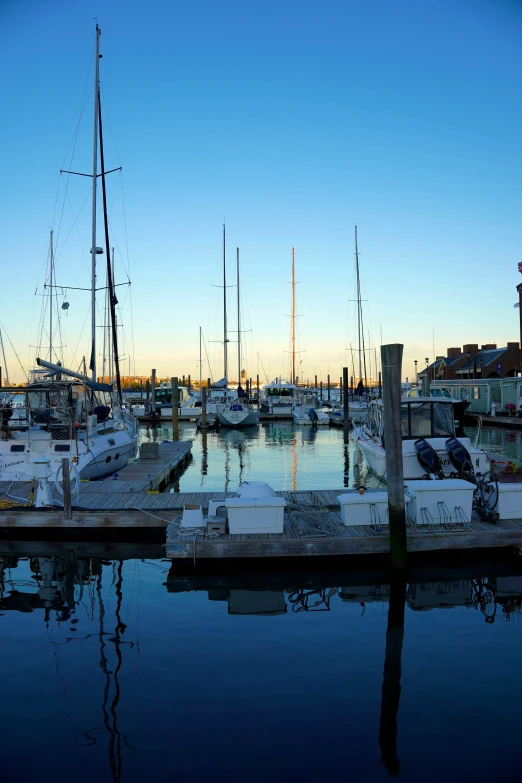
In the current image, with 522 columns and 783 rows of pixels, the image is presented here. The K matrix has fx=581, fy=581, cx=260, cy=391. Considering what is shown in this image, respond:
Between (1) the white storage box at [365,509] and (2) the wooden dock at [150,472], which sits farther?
(2) the wooden dock at [150,472]

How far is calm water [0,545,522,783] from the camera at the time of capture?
5.83 meters

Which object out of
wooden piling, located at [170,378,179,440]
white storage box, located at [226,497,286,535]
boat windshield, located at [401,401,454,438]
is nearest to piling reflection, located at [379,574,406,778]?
white storage box, located at [226,497,286,535]

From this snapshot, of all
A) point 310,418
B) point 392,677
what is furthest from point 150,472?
point 310,418

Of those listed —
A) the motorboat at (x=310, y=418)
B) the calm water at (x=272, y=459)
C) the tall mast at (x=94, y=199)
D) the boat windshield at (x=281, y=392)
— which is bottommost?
the calm water at (x=272, y=459)

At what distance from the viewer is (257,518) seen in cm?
1109

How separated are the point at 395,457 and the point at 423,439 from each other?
222 inches

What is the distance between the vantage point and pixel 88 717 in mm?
6633

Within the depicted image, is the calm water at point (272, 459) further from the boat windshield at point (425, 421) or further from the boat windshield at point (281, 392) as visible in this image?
the boat windshield at point (281, 392)

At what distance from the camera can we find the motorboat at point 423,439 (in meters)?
14.6

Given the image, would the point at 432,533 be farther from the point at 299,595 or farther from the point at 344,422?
the point at 344,422

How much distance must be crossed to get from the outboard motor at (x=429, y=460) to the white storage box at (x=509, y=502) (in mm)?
2105

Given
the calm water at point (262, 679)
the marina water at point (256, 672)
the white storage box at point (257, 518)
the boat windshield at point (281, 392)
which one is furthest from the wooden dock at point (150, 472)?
the boat windshield at point (281, 392)

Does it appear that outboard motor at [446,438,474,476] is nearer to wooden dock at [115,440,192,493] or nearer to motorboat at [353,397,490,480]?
motorboat at [353,397,490,480]

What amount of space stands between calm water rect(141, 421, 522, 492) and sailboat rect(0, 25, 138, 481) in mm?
3605
